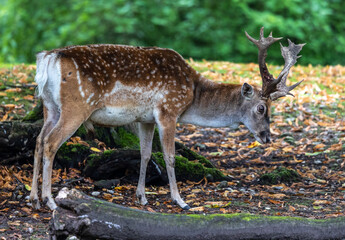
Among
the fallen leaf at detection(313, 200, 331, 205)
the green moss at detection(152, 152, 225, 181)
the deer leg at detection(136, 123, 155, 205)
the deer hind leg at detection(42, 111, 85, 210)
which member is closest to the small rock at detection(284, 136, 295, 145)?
the green moss at detection(152, 152, 225, 181)

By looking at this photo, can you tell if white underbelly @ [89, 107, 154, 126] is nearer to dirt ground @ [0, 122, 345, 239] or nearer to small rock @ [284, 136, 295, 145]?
dirt ground @ [0, 122, 345, 239]

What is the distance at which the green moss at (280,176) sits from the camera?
7254 millimetres

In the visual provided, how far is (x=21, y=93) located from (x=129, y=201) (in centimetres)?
382

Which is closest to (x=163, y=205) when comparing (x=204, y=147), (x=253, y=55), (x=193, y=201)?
(x=193, y=201)

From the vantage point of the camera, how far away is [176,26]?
54.1 ft

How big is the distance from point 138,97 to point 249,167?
250 centimetres

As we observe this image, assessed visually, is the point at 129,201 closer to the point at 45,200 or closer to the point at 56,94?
the point at 45,200

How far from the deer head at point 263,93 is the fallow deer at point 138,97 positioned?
1 centimetres

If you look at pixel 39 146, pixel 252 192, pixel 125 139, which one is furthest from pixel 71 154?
pixel 252 192

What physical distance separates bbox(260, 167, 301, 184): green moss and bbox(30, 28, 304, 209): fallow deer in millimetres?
577

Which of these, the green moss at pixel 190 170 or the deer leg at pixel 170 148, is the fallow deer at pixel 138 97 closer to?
the deer leg at pixel 170 148

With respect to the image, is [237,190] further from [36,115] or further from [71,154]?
[36,115]

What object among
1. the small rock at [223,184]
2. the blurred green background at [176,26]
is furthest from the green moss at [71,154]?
the blurred green background at [176,26]

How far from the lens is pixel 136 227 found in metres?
4.07
